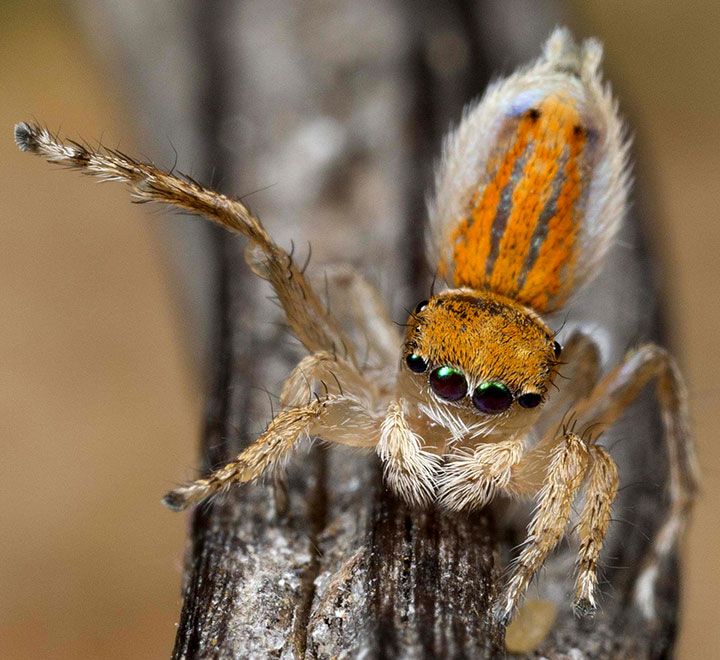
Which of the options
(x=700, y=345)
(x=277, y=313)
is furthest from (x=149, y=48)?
(x=700, y=345)

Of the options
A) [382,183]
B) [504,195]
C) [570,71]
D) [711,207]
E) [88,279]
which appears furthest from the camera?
[711,207]

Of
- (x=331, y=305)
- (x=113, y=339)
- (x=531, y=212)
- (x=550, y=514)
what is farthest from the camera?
(x=113, y=339)

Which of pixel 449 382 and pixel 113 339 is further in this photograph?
pixel 113 339

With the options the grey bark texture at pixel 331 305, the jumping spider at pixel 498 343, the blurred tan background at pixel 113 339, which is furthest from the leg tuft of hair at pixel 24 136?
the blurred tan background at pixel 113 339

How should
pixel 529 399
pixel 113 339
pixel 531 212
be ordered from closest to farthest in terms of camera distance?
pixel 529 399
pixel 531 212
pixel 113 339

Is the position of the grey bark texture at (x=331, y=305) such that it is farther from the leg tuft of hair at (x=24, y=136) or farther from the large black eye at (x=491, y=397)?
the leg tuft of hair at (x=24, y=136)

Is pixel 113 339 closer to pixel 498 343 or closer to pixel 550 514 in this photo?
pixel 498 343

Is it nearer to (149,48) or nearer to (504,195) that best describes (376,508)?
(504,195)

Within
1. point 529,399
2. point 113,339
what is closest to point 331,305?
point 529,399
